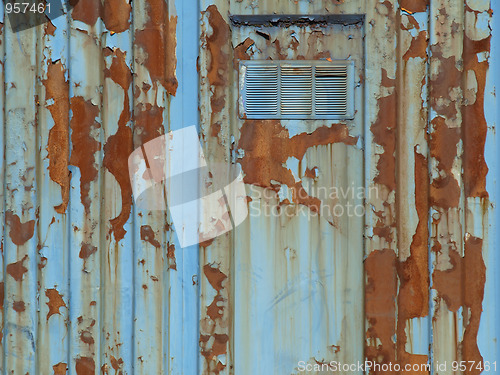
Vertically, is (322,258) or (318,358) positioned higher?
(322,258)

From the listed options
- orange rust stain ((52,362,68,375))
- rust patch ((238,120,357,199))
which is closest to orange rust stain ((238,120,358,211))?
rust patch ((238,120,357,199))

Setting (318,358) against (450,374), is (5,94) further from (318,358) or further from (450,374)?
(450,374)

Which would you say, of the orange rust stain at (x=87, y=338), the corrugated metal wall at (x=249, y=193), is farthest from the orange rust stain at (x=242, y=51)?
the orange rust stain at (x=87, y=338)

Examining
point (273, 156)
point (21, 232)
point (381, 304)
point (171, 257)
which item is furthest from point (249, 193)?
point (21, 232)

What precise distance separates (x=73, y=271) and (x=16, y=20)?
951 millimetres

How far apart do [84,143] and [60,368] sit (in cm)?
83

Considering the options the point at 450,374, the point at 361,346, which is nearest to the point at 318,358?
the point at 361,346

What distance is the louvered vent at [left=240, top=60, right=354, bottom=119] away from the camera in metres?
1.50

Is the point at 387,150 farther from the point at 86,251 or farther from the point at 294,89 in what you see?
the point at 86,251

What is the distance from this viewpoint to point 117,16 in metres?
1.49

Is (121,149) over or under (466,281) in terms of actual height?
over

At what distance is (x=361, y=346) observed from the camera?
147 centimetres

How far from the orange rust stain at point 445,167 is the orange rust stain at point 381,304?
259mm

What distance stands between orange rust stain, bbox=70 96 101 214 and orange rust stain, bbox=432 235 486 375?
1288 mm
